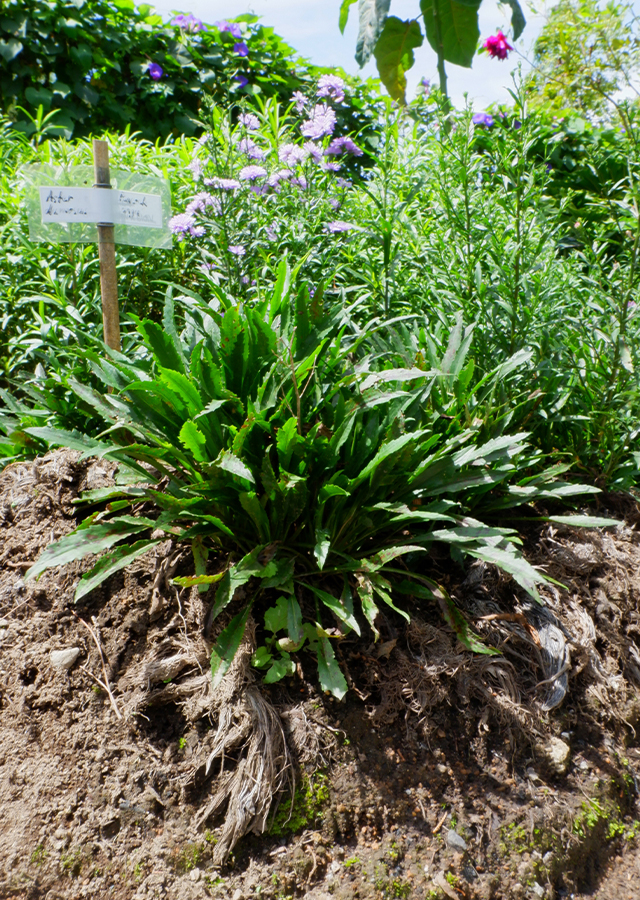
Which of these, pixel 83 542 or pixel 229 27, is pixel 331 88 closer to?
pixel 83 542

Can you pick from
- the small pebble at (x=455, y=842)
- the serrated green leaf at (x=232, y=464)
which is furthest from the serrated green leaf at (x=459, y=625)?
the serrated green leaf at (x=232, y=464)

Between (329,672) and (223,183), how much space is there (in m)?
2.20

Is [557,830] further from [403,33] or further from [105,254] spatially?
[403,33]

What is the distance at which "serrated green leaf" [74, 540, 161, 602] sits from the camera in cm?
184

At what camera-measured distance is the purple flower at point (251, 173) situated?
2984mm

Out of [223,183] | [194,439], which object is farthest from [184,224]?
[194,439]

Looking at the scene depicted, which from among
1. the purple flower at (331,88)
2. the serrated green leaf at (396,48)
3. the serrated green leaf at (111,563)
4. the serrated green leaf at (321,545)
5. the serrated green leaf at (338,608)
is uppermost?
the serrated green leaf at (396,48)

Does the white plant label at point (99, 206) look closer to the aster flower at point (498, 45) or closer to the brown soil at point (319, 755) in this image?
the brown soil at point (319, 755)

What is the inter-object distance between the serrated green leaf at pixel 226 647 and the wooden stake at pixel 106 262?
1.41 meters

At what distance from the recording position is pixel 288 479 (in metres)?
1.88

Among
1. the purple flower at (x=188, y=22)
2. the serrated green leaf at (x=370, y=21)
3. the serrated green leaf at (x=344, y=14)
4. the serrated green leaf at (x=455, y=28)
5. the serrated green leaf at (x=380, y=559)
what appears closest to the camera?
the serrated green leaf at (x=380, y=559)

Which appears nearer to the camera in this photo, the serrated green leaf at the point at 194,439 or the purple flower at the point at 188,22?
the serrated green leaf at the point at 194,439

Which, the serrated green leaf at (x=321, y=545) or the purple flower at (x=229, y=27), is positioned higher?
the purple flower at (x=229, y=27)

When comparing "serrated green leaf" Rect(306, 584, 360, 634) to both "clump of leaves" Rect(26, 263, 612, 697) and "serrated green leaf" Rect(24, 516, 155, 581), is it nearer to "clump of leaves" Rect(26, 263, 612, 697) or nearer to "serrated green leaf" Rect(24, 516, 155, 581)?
"clump of leaves" Rect(26, 263, 612, 697)
